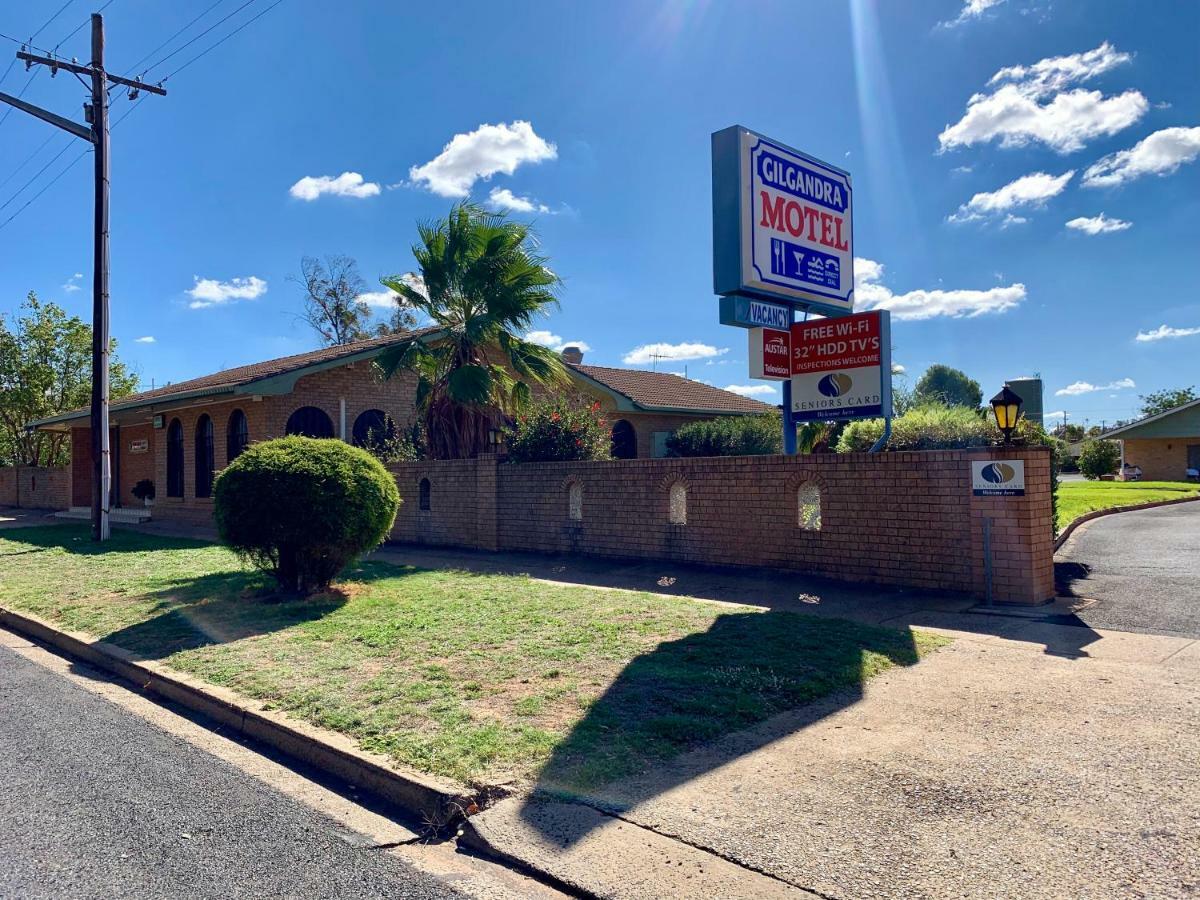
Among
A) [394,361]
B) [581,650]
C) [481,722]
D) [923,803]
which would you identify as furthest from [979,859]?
[394,361]

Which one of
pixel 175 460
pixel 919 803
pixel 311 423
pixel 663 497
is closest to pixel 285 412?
pixel 311 423

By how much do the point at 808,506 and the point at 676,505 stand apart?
7.12ft

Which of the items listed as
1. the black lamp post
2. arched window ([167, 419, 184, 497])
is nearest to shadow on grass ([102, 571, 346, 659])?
the black lamp post

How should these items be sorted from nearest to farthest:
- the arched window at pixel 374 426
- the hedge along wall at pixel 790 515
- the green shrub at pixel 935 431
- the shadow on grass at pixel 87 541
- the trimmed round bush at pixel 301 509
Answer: the hedge along wall at pixel 790 515 → the trimmed round bush at pixel 301 509 → the green shrub at pixel 935 431 → the shadow on grass at pixel 87 541 → the arched window at pixel 374 426

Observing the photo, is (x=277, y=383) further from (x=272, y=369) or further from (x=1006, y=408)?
(x=1006, y=408)

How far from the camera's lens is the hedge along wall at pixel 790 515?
349 inches

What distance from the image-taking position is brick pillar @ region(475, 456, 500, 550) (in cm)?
1508

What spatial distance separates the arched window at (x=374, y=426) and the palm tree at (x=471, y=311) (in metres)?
4.31

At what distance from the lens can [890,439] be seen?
1103 centimetres

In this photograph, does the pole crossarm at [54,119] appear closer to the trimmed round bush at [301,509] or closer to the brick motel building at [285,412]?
the brick motel building at [285,412]

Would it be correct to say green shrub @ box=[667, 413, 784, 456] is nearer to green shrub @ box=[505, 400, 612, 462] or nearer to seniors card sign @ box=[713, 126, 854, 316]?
green shrub @ box=[505, 400, 612, 462]

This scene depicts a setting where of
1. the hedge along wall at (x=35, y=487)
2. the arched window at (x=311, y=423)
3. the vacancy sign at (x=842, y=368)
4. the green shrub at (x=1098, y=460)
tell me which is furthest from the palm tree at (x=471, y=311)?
the green shrub at (x=1098, y=460)

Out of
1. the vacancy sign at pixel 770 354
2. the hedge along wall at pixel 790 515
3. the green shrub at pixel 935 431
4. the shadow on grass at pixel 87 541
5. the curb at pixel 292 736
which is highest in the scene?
the vacancy sign at pixel 770 354

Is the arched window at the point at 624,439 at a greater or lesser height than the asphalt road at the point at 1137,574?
greater
